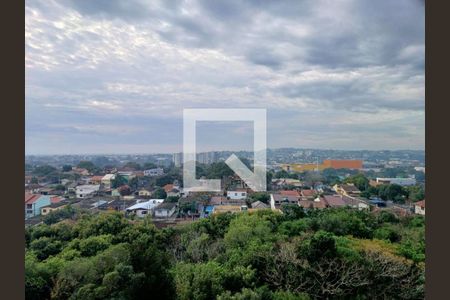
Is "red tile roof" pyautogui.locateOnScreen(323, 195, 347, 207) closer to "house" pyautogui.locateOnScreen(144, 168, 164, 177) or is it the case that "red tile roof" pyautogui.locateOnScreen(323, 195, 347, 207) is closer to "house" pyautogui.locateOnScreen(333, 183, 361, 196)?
"house" pyautogui.locateOnScreen(333, 183, 361, 196)

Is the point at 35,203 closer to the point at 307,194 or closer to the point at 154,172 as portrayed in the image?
the point at 154,172

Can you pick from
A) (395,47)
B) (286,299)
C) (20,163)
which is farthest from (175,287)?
(395,47)

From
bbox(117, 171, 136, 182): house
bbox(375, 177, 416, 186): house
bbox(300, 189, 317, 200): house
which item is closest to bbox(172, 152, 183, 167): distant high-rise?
bbox(117, 171, 136, 182): house

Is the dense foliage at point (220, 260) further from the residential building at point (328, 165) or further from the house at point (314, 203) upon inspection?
the residential building at point (328, 165)

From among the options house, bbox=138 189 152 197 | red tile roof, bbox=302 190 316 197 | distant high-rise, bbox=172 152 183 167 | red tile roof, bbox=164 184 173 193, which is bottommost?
red tile roof, bbox=302 190 316 197

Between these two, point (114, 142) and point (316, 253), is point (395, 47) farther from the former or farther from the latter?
point (114, 142)
